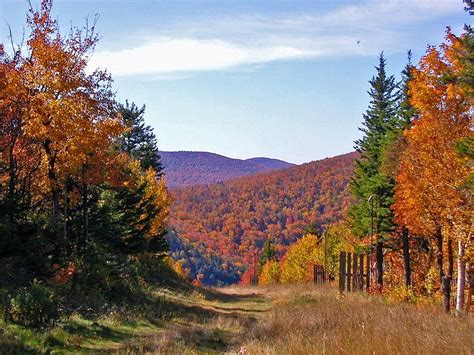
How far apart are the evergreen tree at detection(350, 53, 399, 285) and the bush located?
28.7 m

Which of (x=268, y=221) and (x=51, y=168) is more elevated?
(x=51, y=168)

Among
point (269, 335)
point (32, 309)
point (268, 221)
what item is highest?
point (32, 309)

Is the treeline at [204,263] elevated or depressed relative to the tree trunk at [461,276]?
depressed

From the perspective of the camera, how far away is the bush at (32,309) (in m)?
12.1

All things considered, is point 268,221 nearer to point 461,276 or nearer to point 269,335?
point 461,276

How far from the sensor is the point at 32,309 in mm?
12266

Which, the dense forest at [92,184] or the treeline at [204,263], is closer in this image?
the dense forest at [92,184]

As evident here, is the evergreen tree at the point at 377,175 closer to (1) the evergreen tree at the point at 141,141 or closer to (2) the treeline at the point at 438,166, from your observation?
(2) the treeline at the point at 438,166

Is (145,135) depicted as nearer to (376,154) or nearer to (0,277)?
(376,154)

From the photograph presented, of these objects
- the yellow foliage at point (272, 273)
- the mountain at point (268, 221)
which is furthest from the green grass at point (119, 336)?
the mountain at point (268, 221)

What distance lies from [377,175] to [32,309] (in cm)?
3078

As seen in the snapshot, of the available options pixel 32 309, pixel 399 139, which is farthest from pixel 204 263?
pixel 32 309

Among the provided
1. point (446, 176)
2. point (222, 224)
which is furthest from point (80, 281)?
point (222, 224)

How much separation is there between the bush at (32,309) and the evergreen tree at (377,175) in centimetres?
2871
